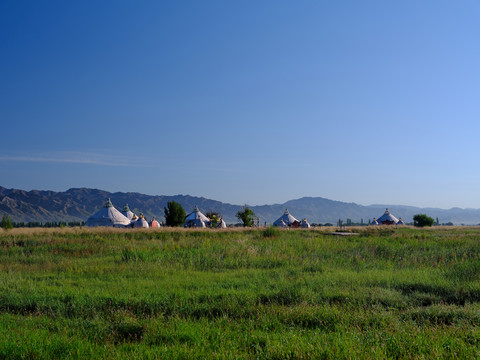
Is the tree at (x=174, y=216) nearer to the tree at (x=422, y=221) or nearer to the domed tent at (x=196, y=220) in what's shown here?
Result: the domed tent at (x=196, y=220)

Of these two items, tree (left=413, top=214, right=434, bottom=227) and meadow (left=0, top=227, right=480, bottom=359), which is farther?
tree (left=413, top=214, right=434, bottom=227)

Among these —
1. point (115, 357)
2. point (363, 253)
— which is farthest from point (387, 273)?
point (115, 357)

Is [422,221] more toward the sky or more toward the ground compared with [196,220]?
more toward the sky

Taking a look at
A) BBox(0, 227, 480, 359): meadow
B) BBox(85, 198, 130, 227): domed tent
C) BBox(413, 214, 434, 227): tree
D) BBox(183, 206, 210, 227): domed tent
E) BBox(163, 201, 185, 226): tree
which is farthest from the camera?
BBox(183, 206, 210, 227): domed tent

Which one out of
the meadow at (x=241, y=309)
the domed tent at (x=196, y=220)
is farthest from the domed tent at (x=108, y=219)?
the meadow at (x=241, y=309)

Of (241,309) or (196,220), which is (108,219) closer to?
(196,220)

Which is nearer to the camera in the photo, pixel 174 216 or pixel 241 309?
pixel 241 309

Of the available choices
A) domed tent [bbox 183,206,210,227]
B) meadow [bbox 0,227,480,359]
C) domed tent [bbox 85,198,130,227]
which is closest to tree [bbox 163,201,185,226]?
domed tent [bbox 183,206,210,227]

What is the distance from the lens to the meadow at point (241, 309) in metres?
5.14

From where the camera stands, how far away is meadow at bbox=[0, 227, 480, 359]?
16.9 ft

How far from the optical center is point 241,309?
290 inches

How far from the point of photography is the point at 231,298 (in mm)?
8094

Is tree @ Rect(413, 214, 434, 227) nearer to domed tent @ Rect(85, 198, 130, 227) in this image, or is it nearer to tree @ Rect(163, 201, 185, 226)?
tree @ Rect(163, 201, 185, 226)

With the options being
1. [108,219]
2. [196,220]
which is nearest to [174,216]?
[196,220]
